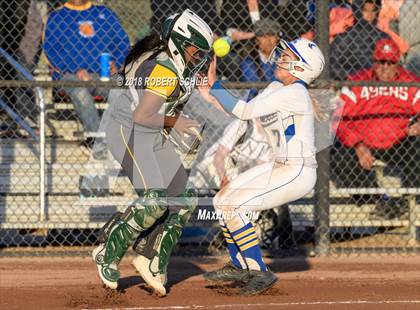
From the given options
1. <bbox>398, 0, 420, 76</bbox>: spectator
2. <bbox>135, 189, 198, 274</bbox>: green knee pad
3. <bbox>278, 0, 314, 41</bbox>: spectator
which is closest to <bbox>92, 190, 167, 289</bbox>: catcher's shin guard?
<bbox>135, 189, 198, 274</bbox>: green knee pad

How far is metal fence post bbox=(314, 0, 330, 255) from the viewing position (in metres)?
9.05

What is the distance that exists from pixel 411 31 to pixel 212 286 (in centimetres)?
507

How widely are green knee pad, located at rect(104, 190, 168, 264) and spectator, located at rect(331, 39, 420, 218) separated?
341 cm

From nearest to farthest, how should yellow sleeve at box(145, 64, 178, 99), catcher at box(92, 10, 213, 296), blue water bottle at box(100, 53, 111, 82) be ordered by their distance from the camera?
yellow sleeve at box(145, 64, 178, 99)
catcher at box(92, 10, 213, 296)
blue water bottle at box(100, 53, 111, 82)

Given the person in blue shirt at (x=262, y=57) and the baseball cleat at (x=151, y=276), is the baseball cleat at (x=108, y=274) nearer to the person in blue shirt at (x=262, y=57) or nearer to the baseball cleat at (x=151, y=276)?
the baseball cleat at (x=151, y=276)

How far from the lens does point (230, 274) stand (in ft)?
23.6

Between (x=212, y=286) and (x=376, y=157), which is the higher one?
(x=376, y=157)

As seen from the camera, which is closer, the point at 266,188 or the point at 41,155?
the point at 266,188

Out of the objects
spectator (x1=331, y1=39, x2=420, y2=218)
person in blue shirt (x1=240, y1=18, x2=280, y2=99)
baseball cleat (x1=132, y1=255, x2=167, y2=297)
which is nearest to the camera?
baseball cleat (x1=132, y1=255, x2=167, y2=297)

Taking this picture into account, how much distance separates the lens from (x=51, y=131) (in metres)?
10.1

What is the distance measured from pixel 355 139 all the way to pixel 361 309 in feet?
11.1

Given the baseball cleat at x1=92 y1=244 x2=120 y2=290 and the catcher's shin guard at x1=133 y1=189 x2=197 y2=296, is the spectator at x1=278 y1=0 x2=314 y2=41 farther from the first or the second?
the baseball cleat at x1=92 y1=244 x2=120 y2=290

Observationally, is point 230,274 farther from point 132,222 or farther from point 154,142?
point 154,142

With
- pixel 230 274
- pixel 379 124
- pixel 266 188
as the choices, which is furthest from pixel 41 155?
pixel 379 124
